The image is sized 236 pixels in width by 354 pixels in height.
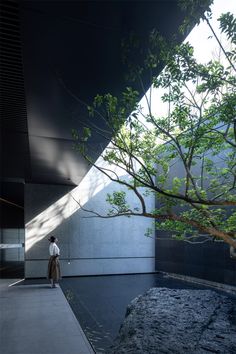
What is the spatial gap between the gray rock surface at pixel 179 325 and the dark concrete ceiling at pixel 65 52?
9.48 feet

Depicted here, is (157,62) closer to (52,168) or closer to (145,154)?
(145,154)

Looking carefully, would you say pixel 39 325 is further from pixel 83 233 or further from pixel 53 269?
pixel 83 233

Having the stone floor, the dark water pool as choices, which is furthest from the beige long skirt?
the stone floor

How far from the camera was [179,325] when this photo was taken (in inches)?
160

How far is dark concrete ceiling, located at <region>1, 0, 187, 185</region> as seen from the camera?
242 cm

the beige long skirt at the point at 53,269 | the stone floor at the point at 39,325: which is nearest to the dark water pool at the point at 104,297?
the stone floor at the point at 39,325

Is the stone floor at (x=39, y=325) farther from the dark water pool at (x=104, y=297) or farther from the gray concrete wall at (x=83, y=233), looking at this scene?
the gray concrete wall at (x=83, y=233)

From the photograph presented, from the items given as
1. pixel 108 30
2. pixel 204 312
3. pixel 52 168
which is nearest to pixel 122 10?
pixel 108 30

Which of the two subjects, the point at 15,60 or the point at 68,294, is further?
the point at 68,294

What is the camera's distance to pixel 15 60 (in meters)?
3.01

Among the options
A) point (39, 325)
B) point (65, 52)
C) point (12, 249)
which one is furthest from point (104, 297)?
point (12, 249)

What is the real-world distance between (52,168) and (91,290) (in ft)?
12.1

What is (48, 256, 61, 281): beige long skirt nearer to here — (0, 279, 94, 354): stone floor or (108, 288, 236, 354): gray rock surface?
(0, 279, 94, 354): stone floor

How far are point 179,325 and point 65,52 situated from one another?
3.60 m
